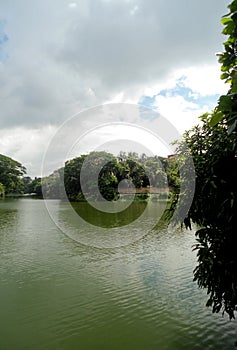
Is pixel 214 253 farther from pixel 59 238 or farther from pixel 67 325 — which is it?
pixel 59 238

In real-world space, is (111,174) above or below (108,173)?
below

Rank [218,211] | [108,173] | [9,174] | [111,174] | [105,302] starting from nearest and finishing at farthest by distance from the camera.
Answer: [218,211] → [105,302] → [111,174] → [108,173] → [9,174]

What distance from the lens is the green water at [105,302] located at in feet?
13.0

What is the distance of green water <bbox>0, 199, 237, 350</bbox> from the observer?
3953mm

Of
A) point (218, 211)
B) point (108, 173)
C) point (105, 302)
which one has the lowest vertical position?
point (105, 302)

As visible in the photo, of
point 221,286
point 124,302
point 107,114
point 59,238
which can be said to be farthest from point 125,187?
point 221,286

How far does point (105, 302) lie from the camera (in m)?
5.21

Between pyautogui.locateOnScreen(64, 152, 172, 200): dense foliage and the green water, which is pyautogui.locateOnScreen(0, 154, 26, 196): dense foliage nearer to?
pyautogui.locateOnScreen(64, 152, 172, 200): dense foliage

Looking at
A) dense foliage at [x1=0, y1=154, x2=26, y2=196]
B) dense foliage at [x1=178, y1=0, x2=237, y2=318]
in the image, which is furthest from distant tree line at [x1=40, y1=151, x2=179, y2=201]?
dense foliage at [x1=178, y1=0, x2=237, y2=318]

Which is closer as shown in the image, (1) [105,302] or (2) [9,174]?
(1) [105,302]

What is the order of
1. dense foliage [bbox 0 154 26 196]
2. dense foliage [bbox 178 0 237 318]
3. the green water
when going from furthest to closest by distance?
dense foliage [bbox 0 154 26 196] → the green water → dense foliage [bbox 178 0 237 318]

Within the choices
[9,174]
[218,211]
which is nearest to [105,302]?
[218,211]

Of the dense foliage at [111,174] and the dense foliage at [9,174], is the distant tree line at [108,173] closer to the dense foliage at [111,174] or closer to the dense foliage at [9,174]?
the dense foliage at [111,174]

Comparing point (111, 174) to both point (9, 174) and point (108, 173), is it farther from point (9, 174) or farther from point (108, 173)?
point (9, 174)
